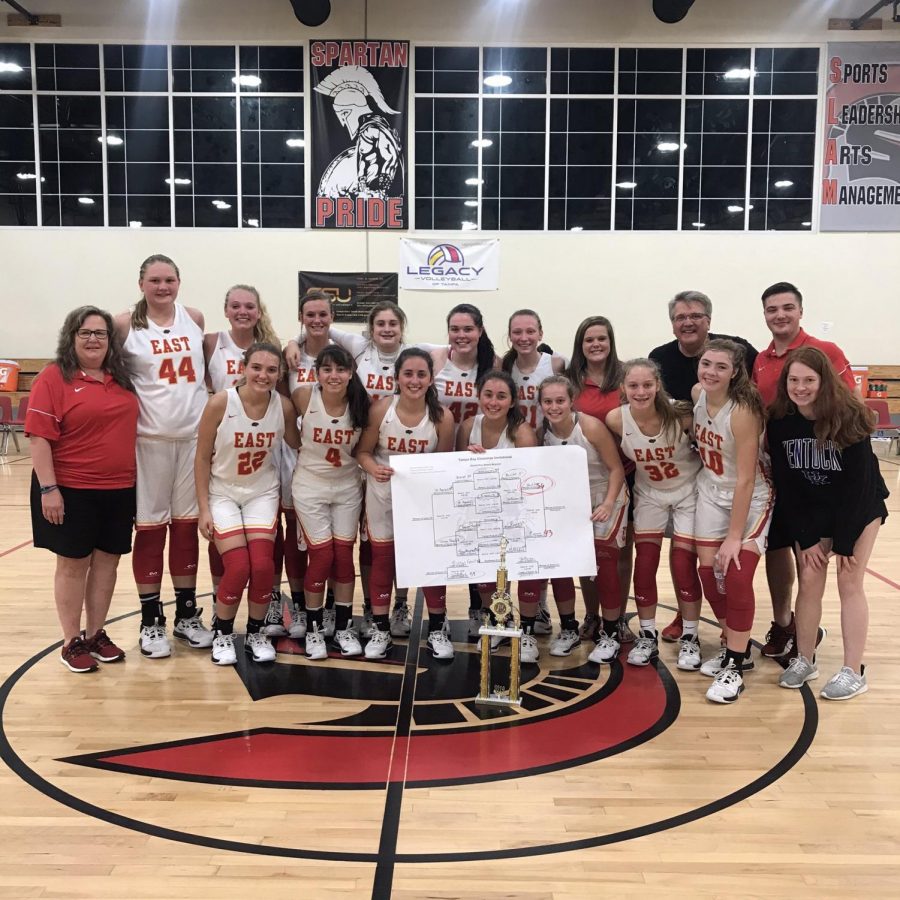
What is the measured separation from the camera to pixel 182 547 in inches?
149

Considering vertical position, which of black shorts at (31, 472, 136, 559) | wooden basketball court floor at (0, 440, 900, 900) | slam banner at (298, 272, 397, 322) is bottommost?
wooden basketball court floor at (0, 440, 900, 900)

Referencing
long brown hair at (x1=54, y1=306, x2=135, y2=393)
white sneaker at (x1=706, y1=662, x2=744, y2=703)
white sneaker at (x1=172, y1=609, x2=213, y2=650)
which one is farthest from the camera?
white sneaker at (x1=172, y1=609, x2=213, y2=650)

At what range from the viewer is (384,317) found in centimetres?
383

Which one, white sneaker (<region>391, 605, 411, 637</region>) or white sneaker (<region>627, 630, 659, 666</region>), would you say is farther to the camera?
white sneaker (<region>391, 605, 411, 637</region>)

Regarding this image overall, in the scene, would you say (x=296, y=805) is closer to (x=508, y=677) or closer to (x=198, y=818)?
(x=198, y=818)

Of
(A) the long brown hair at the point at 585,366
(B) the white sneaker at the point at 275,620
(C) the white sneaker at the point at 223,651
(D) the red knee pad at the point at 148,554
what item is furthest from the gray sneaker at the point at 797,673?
(D) the red knee pad at the point at 148,554

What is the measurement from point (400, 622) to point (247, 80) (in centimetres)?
1093

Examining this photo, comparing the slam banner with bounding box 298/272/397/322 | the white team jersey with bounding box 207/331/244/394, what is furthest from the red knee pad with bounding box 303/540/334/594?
the slam banner with bounding box 298/272/397/322

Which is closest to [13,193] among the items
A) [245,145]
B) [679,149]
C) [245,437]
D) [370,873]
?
[245,145]

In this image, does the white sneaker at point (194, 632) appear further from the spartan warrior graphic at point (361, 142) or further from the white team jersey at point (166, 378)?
the spartan warrior graphic at point (361, 142)

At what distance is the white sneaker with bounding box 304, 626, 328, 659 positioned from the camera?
144 inches

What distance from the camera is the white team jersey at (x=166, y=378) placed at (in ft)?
11.8

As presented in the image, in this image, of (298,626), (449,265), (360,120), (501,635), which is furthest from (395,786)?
(360,120)

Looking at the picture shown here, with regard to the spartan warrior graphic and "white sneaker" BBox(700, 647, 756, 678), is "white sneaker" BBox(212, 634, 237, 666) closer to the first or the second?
"white sneaker" BBox(700, 647, 756, 678)
